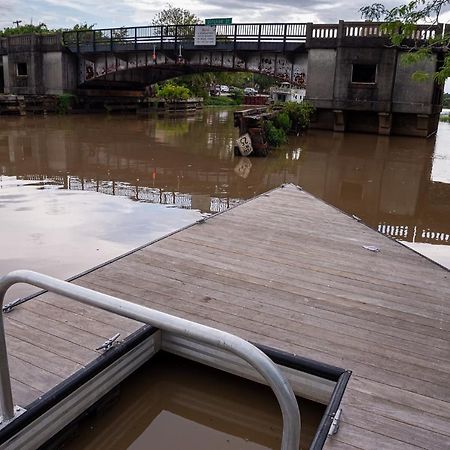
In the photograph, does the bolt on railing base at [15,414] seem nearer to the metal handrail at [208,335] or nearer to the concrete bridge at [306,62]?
the metal handrail at [208,335]

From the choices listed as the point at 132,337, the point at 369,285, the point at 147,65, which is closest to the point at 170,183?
the point at 369,285

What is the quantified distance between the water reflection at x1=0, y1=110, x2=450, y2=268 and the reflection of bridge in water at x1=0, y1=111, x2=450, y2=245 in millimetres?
21

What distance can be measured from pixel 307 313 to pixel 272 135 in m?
13.0

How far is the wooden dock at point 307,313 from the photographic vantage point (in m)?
2.77

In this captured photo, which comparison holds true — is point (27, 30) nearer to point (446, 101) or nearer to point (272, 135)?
point (272, 135)

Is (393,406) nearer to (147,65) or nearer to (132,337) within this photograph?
(132,337)

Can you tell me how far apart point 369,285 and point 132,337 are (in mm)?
2199

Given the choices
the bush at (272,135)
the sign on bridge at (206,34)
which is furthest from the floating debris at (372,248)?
the sign on bridge at (206,34)

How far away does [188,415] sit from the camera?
311cm

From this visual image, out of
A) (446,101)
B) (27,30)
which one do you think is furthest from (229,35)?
(446,101)

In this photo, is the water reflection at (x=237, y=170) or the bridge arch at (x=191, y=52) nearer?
the water reflection at (x=237, y=170)

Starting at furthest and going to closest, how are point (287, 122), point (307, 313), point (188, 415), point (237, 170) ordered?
point (287, 122), point (237, 170), point (307, 313), point (188, 415)

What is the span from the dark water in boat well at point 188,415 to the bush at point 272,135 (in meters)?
13.2

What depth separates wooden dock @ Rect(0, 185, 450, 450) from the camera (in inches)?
109
